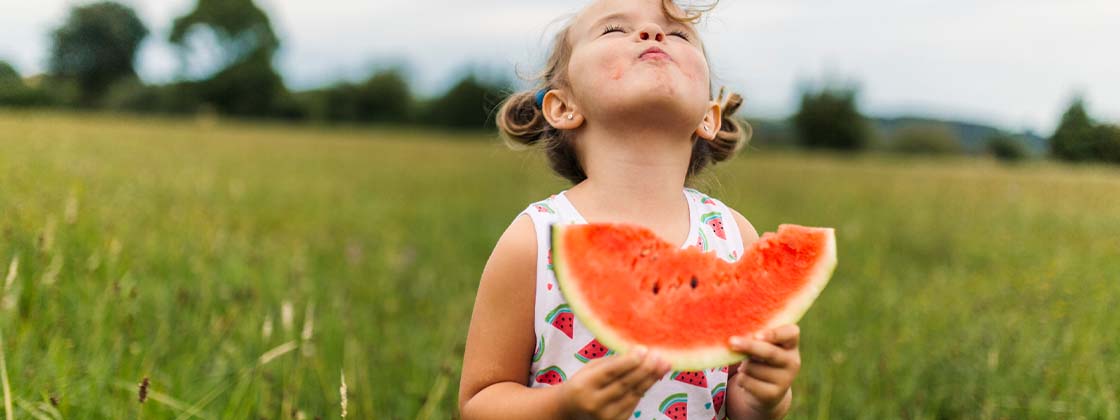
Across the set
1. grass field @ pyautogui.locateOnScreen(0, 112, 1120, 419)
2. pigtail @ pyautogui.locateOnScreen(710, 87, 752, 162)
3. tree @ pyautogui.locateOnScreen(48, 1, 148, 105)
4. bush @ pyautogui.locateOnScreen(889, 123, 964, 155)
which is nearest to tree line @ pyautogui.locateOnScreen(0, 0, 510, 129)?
tree @ pyautogui.locateOnScreen(48, 1, 148, 105)

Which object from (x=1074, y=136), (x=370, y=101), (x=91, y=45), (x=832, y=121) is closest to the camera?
(x=1074, y=136)

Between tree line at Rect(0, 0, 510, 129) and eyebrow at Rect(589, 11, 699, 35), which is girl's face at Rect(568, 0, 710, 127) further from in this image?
tree line at Rect(0, 0, 510, 129)

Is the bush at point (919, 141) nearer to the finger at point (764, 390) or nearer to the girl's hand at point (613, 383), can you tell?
the finger at point (764, 390)

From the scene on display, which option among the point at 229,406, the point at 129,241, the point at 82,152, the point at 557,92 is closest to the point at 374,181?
the point at 82,152

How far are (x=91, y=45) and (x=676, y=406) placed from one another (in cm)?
7442

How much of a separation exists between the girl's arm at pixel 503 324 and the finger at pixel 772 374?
0.43 m

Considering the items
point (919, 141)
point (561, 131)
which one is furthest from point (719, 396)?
point (919, 141)

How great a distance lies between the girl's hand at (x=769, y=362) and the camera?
1.35 m

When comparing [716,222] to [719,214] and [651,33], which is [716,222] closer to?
[719,214]

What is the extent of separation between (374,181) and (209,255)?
6.26 m

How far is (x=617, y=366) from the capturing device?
124 cm

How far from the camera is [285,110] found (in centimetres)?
6775

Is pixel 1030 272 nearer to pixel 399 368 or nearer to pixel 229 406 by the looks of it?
pixel 399 368

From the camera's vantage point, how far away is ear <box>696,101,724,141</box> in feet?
5.74
